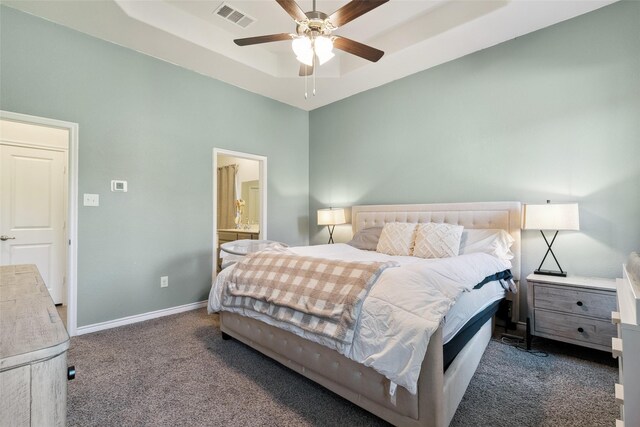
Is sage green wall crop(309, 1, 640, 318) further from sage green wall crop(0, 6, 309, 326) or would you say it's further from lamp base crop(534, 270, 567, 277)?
sage green wall crop(0, 6, 309, 326)

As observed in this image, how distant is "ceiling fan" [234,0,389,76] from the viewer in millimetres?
2029

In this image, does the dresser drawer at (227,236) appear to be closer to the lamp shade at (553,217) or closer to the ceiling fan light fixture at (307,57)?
the ceiling fan light fixture at (307,57)

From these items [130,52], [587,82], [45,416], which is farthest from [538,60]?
[130,52]

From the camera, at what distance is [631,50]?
250 centimetres

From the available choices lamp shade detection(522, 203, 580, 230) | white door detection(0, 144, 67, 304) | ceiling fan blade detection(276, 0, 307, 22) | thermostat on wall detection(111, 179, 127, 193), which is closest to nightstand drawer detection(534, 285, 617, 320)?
lamp shade detection(522, 203, 580, 230)

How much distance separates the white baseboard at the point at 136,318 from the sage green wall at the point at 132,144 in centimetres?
5

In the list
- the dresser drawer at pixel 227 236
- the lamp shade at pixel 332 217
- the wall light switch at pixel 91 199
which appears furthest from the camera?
the dresser drawer at pixel 227 236

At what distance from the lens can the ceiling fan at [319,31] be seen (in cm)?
203

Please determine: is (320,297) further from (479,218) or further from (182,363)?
(479,218)

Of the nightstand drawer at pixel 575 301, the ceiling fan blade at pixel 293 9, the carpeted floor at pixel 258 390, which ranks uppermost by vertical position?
the ceiling fan blade at pixel 293 9

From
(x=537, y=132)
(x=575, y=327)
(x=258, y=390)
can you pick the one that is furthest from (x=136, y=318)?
(x=537, y=132)

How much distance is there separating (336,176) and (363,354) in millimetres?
3461

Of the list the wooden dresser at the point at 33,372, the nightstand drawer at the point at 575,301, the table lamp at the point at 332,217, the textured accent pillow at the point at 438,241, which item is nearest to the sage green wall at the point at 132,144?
the table lamp at the point at 332,217

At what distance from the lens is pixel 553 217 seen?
8.29 feet
